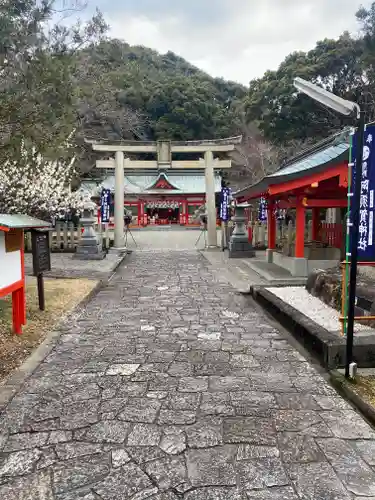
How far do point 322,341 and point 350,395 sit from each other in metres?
0.85

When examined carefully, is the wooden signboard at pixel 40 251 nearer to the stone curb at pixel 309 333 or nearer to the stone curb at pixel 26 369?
the stone curb at pixel 26 369

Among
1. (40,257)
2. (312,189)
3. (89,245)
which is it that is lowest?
(89,245)

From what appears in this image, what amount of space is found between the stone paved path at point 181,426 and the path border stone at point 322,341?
0.72ft

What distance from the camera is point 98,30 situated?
1692cm

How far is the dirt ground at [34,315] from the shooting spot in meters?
4.46

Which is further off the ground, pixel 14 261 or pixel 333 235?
pixel 14 261

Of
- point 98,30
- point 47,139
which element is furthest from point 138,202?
point 47,139

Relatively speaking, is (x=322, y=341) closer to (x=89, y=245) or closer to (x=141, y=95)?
(x=89, y=245)

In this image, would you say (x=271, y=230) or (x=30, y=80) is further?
(x=271, y=230)

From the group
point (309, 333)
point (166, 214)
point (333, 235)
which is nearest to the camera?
point (309, 333)

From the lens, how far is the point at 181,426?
2.96 metres

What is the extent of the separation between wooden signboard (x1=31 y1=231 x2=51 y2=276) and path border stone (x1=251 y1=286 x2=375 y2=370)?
391 cm

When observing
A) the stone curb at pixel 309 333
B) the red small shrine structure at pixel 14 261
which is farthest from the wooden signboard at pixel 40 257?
the stone curb at pixel 309 333

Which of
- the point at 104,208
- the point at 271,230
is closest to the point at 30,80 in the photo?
the point at 271,230
